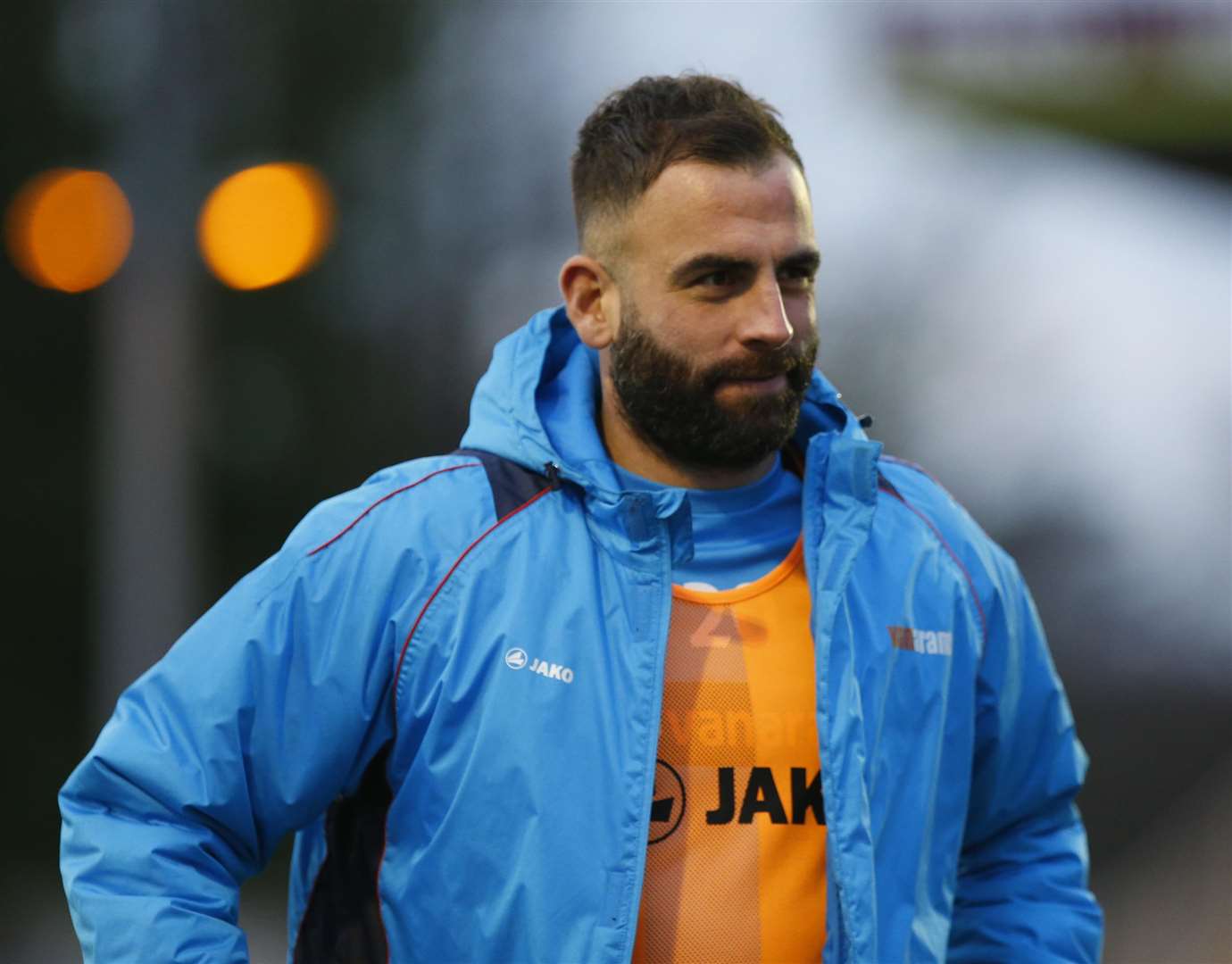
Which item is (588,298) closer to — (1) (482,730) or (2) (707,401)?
(2) (707,401)

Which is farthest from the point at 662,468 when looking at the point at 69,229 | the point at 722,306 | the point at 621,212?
the point at 69,229

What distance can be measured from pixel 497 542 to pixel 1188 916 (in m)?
8.55

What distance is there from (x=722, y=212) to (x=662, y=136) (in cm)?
22

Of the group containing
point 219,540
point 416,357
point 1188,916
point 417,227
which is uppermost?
point 417,227

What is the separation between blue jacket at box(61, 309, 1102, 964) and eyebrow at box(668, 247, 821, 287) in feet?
1.12

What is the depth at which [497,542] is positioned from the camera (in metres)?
2.99

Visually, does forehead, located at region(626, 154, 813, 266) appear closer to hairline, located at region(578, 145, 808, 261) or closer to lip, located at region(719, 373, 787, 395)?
hairline, located at region(578, 145, 808, 261)

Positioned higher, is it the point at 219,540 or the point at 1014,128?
the point at 1014,128

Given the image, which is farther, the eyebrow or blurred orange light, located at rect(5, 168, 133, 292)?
blurred orange light, located at rect(5, 168, 133, 292)

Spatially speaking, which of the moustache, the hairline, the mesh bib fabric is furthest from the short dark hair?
the mesh bib fabric

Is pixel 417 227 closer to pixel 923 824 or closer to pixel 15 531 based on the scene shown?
pixel 15 531

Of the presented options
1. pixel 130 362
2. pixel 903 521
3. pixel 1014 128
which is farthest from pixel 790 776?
pixel 1014 128

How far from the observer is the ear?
10.7 ft

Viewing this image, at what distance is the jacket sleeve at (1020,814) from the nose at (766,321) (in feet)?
2.15
